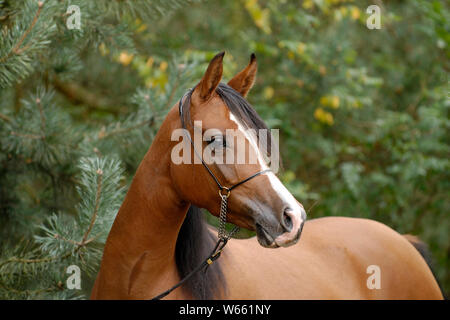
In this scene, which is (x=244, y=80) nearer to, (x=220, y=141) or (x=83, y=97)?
(x=220, y=141)

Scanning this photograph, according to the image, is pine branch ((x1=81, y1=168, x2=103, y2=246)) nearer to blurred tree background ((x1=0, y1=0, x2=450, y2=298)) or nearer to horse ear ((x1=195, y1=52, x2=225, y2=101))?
blurred tree background ((x1=0, y1=0, x2=450, y2=298))

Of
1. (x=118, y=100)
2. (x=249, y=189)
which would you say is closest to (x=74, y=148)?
(x=249, y=189)

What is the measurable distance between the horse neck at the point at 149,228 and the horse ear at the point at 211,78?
0.63ft

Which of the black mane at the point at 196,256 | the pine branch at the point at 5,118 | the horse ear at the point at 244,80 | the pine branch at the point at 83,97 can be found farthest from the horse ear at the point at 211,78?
the pine branch at the point at 83,97

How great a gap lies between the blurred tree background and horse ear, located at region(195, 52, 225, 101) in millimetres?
555

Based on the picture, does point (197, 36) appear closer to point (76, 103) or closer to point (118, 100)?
point (118, 100)

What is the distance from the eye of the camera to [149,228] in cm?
206

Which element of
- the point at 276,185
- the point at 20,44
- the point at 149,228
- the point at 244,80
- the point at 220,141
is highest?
the point at 20,44

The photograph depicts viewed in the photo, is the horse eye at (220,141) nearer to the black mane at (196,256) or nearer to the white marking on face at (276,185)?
the white marking on face at (276,185)

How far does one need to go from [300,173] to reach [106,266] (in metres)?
4.15

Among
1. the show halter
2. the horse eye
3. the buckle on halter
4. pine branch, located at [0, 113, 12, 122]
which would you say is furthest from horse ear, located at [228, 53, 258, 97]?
pine branch, located at [0, 113, 12, 122]

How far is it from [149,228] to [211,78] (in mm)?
701

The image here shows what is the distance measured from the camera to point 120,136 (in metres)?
3.17

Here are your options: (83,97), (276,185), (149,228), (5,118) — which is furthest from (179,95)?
(83,97)
